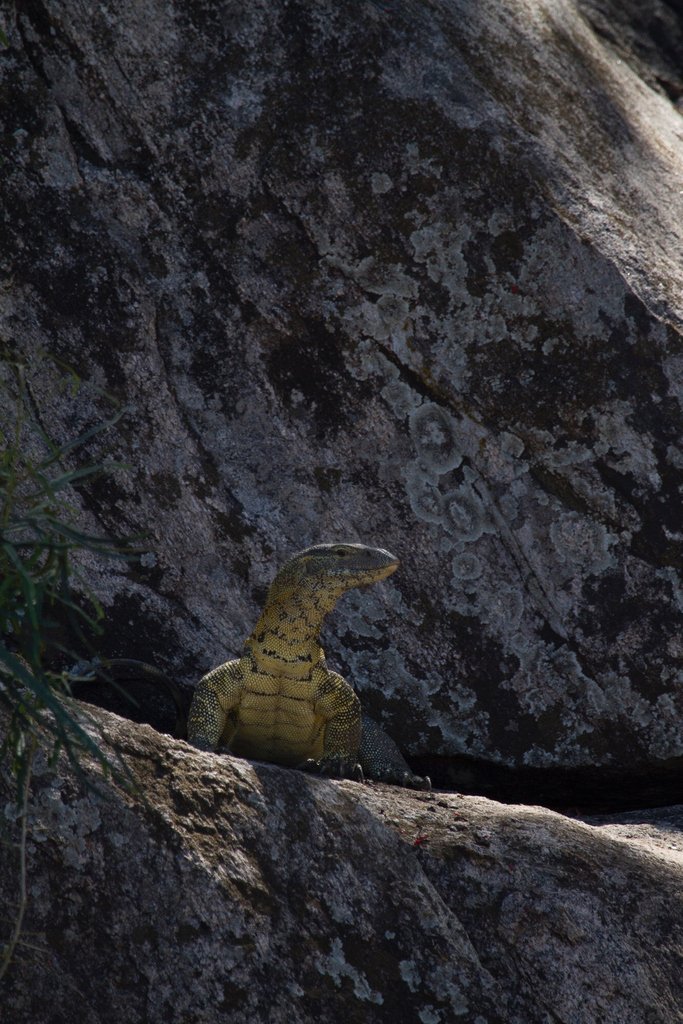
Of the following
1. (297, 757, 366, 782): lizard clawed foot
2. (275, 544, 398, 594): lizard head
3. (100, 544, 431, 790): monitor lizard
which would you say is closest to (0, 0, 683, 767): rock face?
(100, 544, 431, 790): monitor lizard

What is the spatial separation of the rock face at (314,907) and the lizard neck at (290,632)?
655mm

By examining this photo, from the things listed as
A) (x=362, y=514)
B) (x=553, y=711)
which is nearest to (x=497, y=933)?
(x=553, y=711)

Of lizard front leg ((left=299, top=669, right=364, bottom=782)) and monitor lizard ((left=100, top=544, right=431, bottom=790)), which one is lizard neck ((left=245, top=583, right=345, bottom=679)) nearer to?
monitor lizard ((left=100, top=544, right=431, bottom=790))

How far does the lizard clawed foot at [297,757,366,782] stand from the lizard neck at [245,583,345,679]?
1.22 feet

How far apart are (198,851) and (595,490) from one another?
2.86m

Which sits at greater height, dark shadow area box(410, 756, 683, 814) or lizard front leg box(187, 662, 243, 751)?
dark shadow area box(410, 756, 683, 814)

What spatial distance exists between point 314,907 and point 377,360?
2830 millimetres

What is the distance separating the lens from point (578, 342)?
20.5 ft

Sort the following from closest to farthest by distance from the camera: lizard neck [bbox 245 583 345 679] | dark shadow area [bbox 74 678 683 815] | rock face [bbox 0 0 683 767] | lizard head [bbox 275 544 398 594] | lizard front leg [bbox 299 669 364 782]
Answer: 1. lizard head [bbox 275 544 398 594]
2. lizard neck [bbox 245 583 345 679]
3. lizard front leg [bbox 299 669 364 782]
4. dark shadow area [bbox 74 678 683 815]
5. rock face [bbox 0 0 683 767]

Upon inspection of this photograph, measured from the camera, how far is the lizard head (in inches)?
205

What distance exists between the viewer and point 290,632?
5430mm

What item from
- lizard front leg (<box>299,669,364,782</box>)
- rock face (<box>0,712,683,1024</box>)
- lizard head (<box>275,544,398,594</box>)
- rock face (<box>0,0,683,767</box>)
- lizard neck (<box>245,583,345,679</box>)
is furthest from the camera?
rock face (<box>0,0,683,767</box>)

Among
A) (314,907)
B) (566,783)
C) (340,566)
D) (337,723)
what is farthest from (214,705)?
(566,783)

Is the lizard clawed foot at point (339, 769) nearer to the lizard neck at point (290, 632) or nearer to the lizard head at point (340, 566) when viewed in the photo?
the lizard neck at point (290, 632)
